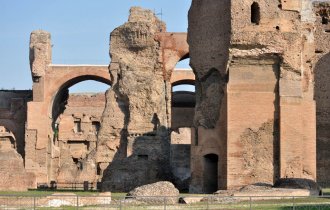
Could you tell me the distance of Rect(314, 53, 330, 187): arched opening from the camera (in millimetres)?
29922

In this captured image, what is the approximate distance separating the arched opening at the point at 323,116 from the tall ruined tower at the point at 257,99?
6.76 m

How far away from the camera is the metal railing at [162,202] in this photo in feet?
50.9

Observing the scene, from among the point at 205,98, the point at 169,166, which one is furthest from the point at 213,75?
the point at 169,166

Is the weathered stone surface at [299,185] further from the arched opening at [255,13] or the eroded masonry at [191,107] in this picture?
the arched opening at [255,13]

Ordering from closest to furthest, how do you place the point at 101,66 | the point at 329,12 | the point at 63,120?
the point at 329,12 → the point at 101,66 → the point at 63,120

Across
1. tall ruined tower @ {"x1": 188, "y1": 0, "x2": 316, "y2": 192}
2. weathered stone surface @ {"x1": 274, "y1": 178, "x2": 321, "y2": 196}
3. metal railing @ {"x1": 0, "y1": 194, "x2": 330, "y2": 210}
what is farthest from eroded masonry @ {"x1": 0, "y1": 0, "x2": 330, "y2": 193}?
metal railing @ {"x1": 0, "y1": 194, "x2": 330, "y2": 210}

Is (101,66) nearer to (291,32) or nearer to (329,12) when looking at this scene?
(329,12)

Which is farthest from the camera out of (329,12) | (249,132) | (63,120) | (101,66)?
(63,120)

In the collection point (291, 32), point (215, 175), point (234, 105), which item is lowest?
point (215, 175)

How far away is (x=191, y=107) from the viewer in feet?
147

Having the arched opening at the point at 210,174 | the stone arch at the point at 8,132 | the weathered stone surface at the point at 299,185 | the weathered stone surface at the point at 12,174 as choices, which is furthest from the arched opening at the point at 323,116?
the stone arch at the point at 8,132

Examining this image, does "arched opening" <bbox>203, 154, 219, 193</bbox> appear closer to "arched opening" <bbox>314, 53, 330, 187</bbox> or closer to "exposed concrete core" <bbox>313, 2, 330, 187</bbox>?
"arched opening" <bbox>314, 53, 330, 187</bbox>

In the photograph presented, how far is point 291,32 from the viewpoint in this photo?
23.3 meters

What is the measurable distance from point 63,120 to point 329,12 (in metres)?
20.2
